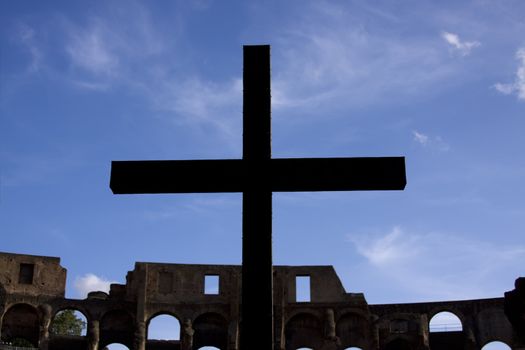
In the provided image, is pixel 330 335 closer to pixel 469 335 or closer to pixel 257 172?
pixel 469 335

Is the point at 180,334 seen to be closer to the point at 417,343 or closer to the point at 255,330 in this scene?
the point at 417,343

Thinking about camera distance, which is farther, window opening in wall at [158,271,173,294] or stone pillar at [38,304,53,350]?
window opening in wall at [158,271,173,294]

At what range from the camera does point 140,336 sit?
38031 millimetres

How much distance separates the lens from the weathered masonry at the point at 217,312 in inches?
1502

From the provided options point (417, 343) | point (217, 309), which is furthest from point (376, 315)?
point (217, 309)

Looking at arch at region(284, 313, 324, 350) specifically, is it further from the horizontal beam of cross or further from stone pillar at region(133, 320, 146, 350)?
the horizontal beam of cross

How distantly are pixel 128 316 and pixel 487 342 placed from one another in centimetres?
1982

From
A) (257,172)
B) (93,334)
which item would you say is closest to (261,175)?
(257,172)

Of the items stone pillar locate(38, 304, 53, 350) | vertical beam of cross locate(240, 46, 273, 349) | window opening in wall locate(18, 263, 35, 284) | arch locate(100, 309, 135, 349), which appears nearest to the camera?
vertical beam of cross locate(240, 46, 273, 349)

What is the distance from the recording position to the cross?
17.5 feet

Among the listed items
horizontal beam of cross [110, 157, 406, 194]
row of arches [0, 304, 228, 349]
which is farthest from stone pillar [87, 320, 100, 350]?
horizontal beam of cross [110, 157, 406, 194]

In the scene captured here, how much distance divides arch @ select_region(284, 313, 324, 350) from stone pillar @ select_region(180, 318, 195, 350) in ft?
17.5

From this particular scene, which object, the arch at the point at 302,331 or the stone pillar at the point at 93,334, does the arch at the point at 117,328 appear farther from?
the arch at the point at 302,331

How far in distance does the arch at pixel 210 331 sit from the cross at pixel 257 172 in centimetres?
3525
